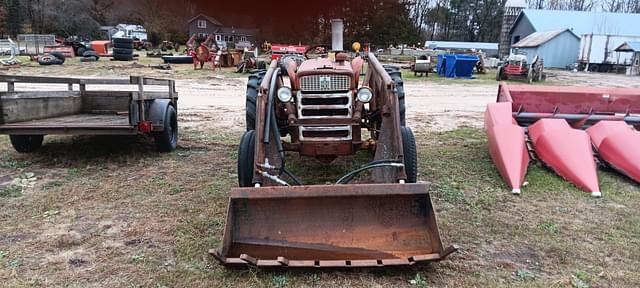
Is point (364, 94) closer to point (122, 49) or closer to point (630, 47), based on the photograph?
point (122, 49)

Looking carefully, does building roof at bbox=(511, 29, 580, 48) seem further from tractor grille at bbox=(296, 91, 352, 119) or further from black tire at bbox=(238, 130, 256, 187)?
black tire at bbox=(238, 130, 256, 187)

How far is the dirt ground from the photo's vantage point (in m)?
2.81

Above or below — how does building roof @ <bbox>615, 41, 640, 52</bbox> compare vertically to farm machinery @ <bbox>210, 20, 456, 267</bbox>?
above

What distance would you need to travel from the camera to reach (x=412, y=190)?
297 cm

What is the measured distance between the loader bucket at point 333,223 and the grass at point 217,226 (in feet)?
0.38

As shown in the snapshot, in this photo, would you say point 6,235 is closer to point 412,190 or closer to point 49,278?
point 49,278

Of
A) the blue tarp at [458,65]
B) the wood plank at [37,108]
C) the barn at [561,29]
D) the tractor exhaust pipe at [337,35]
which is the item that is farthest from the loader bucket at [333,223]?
the barn at [561,29]

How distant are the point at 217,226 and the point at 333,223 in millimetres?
961

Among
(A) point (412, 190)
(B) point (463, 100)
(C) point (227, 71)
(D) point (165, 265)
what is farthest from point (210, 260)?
(C) point (227, 71)

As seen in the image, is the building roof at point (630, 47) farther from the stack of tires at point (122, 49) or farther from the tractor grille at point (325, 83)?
the tractor grille at point (325, 83)

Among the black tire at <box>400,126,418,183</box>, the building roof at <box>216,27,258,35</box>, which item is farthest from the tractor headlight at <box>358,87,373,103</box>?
the building roof at <box>216,27,258,35</box>

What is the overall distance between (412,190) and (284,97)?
1.40 m

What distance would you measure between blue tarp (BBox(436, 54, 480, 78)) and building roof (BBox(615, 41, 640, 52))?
1005 cm

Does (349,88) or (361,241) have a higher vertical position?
(349,88)
